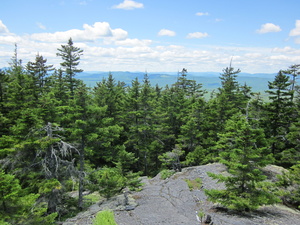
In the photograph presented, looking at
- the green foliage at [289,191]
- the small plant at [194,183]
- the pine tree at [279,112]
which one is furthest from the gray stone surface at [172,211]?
the pine tree at [279,112]

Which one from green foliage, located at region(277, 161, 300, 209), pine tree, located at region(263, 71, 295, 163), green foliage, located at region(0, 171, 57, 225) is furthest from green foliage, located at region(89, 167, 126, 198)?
pine tree, located at region(263, 71, 295, 163)

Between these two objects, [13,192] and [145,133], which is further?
[145,133]

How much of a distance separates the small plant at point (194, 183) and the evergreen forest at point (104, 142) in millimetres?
3598

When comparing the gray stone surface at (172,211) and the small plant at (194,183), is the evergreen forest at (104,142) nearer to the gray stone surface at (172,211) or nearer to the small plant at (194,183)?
the gray stone surface at (172,211)

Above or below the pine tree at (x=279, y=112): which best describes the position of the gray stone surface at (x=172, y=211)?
below

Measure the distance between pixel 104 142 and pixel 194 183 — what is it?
10.6 meters

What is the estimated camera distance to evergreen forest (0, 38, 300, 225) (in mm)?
12656

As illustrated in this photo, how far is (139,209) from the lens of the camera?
14953 mm

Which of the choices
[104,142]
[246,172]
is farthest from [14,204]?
[104,142]

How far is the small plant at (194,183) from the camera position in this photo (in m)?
20.9

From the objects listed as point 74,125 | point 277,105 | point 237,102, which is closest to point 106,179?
point 74,125

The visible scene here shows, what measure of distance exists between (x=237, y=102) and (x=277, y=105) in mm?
8176

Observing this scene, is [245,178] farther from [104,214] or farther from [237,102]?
[237,102]

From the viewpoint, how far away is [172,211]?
1472 centimetres
